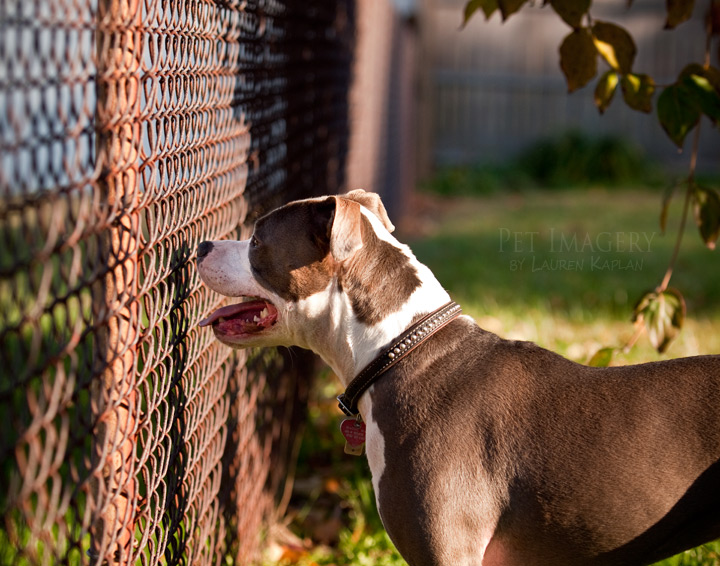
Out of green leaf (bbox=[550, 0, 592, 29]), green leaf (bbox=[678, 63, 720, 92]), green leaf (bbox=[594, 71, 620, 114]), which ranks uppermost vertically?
green leaf (bbox=[550, 0, 592, 29])

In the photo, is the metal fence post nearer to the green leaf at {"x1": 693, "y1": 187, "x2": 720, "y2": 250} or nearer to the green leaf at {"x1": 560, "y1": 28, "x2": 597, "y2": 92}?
the green leaf at {"x1": 560, "y1": 28, "x2": 597, "y2": 92}

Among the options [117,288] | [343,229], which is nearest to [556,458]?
[343,229]

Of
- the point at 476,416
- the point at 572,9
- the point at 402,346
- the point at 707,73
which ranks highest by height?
the point at 572,9

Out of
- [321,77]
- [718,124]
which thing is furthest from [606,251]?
[718,124]

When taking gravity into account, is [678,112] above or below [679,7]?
below

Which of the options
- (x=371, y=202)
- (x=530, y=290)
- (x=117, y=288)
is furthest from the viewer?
(x=530, y=290)

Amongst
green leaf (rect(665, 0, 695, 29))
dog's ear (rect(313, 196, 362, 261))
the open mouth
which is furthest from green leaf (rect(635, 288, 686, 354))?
the open mouth

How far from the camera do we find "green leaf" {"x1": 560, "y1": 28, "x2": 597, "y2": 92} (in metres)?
2.92

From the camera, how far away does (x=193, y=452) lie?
2.32m

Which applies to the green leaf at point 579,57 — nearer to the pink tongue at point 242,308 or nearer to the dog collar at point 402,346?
the dog collar at point 402,346

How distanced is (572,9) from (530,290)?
3970 millimetres

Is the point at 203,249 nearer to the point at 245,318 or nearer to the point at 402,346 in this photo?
the point at 245,318

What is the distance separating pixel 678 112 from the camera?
9.34 ft

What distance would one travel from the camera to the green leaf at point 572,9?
2.84m
